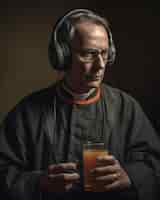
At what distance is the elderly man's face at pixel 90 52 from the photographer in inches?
59.1

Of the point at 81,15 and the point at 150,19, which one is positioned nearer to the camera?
the point at 81,15

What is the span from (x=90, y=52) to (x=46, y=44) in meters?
0.38

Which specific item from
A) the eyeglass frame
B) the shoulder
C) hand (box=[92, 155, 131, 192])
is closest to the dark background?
the shoulder

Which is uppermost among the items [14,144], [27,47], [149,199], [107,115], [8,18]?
[8,18]

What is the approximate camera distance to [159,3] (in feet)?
6.04

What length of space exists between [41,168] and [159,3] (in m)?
0.88

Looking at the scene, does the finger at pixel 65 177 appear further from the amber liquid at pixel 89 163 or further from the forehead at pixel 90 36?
the forehead at pixel 90 36

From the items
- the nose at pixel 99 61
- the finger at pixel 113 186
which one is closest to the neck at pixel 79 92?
the nose at pixel 99 61

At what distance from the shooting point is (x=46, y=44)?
1.84 m

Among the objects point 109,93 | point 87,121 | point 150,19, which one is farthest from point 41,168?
point 150,19

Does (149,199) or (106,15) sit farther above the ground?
(106,15)

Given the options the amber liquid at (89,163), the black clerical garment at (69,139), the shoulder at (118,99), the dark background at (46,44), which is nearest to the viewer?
the amber liquid at (89,163)

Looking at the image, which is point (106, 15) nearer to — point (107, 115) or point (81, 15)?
point (81, 15)

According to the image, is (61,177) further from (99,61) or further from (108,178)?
(99,61)
